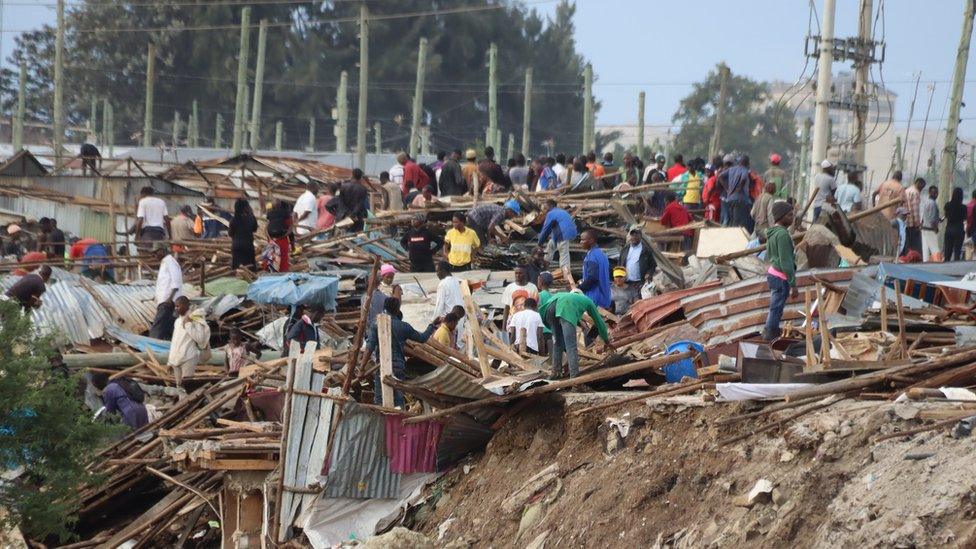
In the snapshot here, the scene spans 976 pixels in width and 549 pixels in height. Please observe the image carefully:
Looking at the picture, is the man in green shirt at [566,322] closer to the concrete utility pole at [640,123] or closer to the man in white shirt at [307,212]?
the man in white shirt at [307,212]

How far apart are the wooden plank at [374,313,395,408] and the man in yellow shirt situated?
744 centimetres

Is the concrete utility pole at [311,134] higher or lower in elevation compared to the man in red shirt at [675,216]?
higher

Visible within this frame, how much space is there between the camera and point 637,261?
19.4 meters

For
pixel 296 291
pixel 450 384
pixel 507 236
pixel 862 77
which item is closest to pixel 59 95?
pixel 507 236

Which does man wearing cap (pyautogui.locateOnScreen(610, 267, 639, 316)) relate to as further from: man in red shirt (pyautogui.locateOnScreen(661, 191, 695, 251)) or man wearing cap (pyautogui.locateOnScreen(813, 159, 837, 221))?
man in red shirt (pyautogui.locateOnScreen(661, 191, 695, 251))

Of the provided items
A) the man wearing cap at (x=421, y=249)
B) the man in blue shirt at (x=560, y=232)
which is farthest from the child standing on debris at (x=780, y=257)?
the man wearing cap at (x=421, y=249)

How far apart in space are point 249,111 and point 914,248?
5412cm

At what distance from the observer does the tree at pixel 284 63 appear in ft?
232

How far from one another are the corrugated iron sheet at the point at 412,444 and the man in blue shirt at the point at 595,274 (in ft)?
14.1

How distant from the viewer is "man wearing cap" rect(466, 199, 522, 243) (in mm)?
22328

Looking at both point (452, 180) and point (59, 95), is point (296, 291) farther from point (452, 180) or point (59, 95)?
point (59, 95)

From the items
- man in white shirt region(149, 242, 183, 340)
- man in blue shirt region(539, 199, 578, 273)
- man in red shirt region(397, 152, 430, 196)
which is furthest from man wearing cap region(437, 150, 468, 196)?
man in white shirt region(149, 242, 183, 340)

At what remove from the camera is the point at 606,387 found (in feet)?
44.2

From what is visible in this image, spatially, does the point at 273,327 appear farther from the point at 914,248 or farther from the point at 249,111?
the point at 249,111
